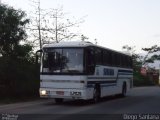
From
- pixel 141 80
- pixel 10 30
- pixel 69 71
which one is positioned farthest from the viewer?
pixel 141 80

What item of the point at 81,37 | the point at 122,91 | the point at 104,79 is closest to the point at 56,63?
the point at 104,79

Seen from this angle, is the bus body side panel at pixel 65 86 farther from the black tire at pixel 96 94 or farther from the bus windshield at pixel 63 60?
the black tire at pixel 96 94

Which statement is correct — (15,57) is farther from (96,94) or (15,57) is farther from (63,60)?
(63,60)

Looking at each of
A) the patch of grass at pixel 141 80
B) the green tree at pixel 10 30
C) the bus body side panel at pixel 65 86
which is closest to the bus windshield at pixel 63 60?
the bus body side panel at pixel 65 86

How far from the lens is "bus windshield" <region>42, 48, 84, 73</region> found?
77.7ft

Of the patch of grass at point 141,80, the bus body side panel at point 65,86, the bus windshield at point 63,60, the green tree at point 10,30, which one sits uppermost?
the green tree at point 10,30

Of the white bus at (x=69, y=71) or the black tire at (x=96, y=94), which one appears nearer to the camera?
the white bus at (x=69, y=71)

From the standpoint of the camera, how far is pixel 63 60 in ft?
78.2

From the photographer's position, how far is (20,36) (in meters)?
31.6

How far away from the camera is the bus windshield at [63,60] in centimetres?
2367

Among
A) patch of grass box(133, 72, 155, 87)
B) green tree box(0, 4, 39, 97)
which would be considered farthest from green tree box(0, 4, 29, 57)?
patch of grass box(133, 72, 155, 87)

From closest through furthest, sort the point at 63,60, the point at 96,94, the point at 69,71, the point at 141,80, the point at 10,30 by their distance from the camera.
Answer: the point at 69,71
the point at 63,60
the point at 96,94
the point at 10,30
the point at 141,80

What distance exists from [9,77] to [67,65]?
6.93 metres

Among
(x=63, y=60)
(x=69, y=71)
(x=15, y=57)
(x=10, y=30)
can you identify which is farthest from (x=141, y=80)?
(x=69, y=71)
